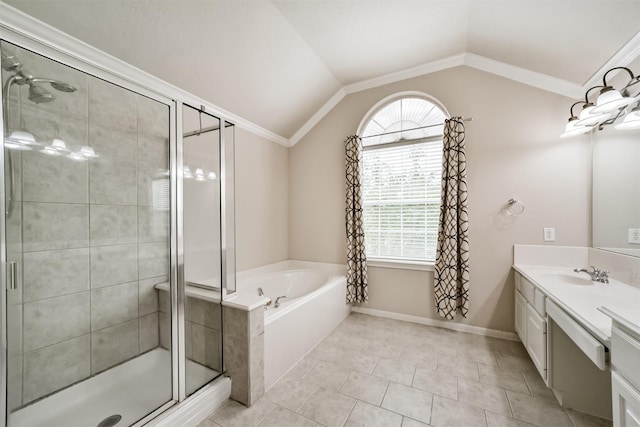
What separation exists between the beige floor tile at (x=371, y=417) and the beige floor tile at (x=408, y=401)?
0.18ft

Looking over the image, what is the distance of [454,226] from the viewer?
251cm

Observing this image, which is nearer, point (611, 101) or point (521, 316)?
point (611, 101)

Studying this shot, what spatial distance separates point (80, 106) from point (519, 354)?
3978 mm

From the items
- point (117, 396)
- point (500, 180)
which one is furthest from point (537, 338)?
point (117, 396)

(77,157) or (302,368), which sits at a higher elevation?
(77,157)

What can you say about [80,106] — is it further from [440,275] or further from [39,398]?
[440,275]

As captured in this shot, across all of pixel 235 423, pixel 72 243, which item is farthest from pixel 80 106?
pixel 235 423

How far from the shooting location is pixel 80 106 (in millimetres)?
1646

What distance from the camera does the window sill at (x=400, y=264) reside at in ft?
9.13

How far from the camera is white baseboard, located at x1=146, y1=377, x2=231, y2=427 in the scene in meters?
1.38

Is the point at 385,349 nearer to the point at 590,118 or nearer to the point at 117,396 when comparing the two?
the point at 117,396

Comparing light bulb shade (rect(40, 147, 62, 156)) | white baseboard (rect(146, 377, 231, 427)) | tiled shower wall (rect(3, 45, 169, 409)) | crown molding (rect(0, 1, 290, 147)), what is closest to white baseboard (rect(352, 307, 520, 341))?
white baseboard (rect(146, 377, 231, 427))

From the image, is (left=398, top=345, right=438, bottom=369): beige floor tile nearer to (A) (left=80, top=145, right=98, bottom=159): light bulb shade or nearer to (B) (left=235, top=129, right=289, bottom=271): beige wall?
(B) (left=235, top=129, right=289, bottom=271): beige wall

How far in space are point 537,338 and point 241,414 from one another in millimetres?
2111
